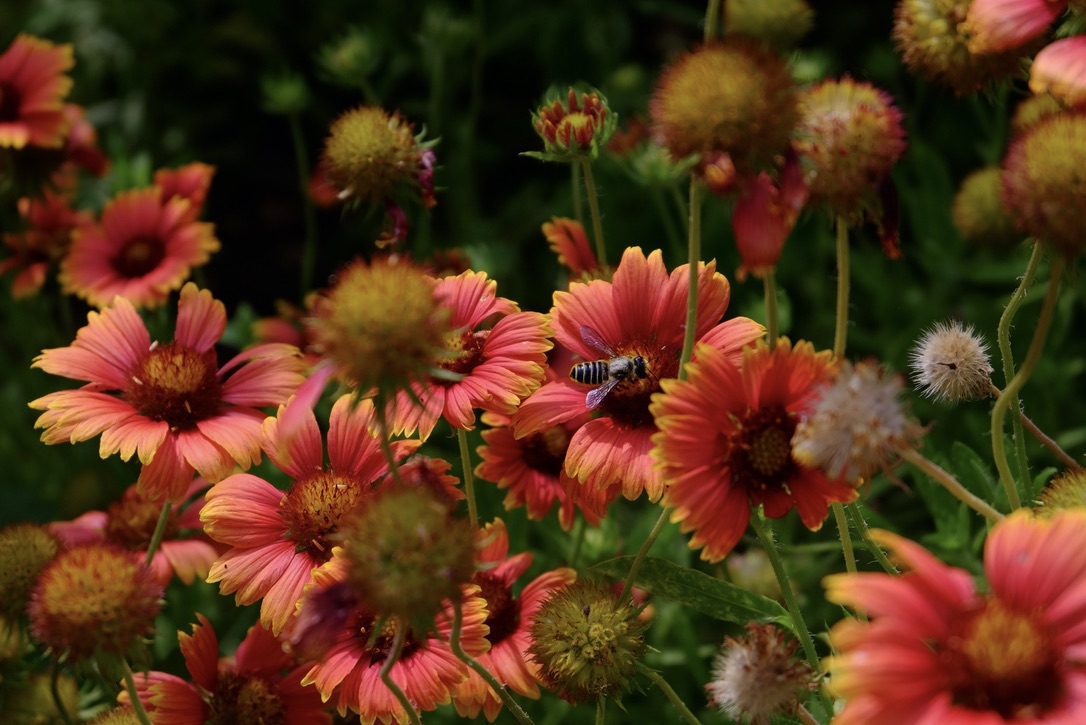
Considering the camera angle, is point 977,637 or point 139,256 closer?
point 977,637

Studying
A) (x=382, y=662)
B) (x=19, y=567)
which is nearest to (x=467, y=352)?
(x=382, y=662)

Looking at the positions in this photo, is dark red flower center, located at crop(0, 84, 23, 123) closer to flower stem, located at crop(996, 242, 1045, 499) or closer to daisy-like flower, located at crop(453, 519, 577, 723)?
daisy-like flower, located at crop(453, 519, 577, 723)

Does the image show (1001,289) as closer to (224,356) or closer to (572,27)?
(572,27)

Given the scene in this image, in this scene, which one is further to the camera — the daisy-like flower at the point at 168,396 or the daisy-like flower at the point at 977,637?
the daisy-like flower at the point at 168,396

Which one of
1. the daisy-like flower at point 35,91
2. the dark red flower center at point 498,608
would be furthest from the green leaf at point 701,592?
the daisy-like flower at point 35,91

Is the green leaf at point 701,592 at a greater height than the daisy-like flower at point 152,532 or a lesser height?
greater

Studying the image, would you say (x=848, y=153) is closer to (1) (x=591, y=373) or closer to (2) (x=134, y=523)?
(1) (x=591, y=373)

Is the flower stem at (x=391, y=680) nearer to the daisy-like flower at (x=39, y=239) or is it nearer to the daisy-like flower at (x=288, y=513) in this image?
the daisy-like flower at (x=288, y=513)
